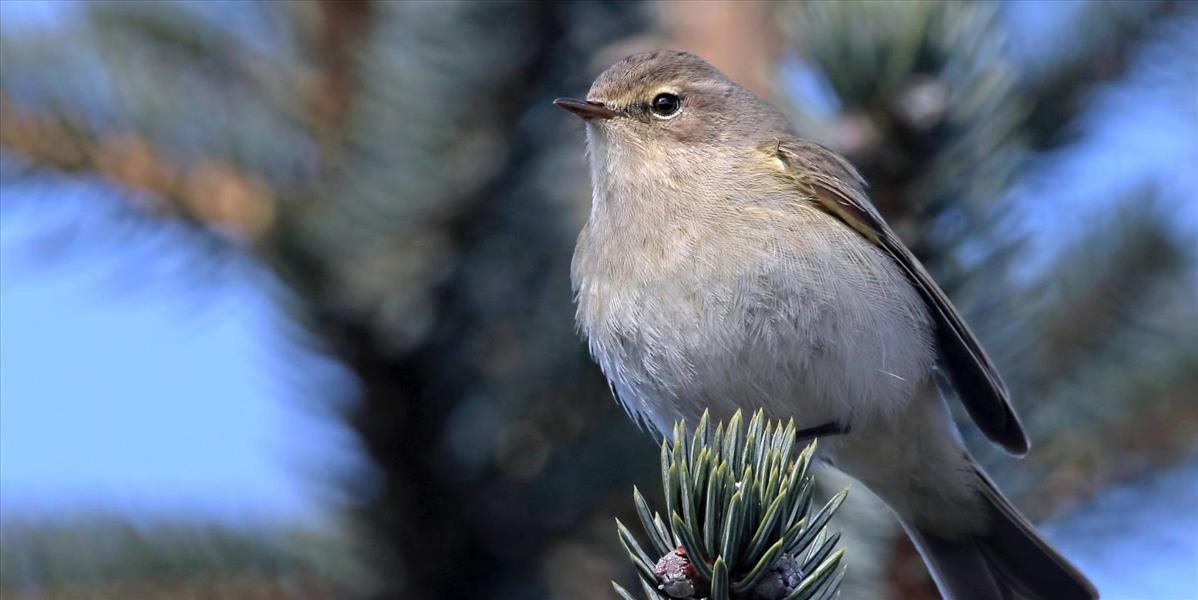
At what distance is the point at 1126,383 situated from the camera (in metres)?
2.56

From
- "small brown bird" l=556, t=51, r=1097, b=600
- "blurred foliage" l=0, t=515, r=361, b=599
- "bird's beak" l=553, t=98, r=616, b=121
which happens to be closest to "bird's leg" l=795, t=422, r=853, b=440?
"small brown bird" l=556, t=51, r=1097, b=600

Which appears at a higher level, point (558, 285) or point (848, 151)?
point (558, 285)

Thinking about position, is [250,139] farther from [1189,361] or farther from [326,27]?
[1189,361]

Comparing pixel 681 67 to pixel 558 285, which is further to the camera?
pixel 681 67

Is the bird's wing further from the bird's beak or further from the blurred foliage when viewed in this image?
the blurred foliage

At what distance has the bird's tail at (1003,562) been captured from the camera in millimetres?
3311

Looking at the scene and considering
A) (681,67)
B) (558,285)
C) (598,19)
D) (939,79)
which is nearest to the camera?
(939,79)

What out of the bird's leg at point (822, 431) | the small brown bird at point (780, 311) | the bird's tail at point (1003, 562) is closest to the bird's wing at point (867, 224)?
the small brown bird at point (780, 311)

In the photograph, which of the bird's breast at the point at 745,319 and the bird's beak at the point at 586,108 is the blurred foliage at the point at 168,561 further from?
the bird's beak at the point at 586,108

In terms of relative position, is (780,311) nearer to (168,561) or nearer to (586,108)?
(586,108)

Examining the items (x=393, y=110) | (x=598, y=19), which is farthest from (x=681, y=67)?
(x=393, y=110)

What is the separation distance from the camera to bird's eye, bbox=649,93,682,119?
3.87 metres

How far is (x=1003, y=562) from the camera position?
362cm

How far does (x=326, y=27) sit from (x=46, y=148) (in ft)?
2.10
